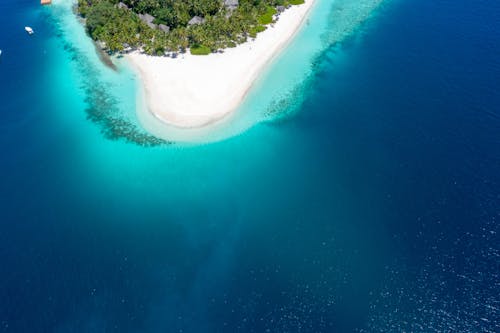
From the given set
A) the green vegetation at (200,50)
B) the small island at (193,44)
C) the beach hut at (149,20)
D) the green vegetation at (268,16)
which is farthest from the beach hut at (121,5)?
the green vegetation at (268,16)

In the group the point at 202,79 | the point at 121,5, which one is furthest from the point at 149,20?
the point at 202,79

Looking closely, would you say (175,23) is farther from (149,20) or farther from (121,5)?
(121,5)

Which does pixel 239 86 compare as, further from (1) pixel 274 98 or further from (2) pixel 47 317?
(2) pixel 47 317

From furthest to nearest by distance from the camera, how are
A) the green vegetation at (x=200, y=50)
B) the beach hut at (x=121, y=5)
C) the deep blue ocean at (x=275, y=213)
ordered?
the beach hut at (x=121, y=5), the green vegetation at (x=200, y=50), the deep blue ocean at (x=275, y=213)

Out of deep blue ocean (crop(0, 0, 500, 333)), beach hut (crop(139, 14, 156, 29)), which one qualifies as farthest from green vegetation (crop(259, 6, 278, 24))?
beach hut (crop(139, 14, 156, 29))

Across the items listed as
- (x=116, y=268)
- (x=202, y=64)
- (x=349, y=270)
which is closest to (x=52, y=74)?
(x=202, y=64)

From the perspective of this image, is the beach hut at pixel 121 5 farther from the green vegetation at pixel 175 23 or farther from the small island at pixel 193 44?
the small island at pixel 193 44

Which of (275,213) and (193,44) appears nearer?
(275,213)

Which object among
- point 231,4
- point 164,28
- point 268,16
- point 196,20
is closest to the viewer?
point 164,28
